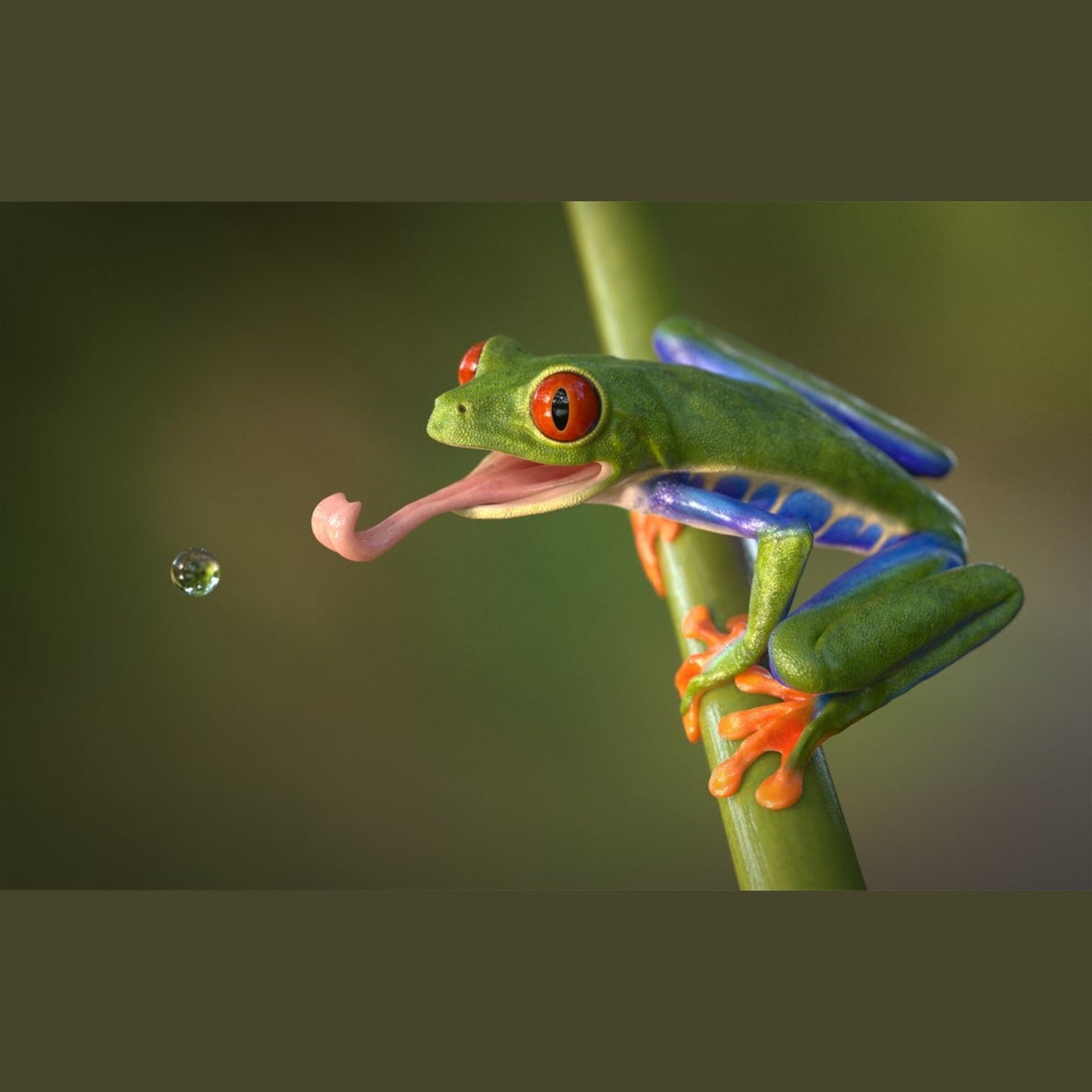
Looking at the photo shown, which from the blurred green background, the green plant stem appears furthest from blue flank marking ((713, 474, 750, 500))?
the blurred green background

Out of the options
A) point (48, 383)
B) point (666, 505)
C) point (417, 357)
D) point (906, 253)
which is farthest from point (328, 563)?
point (906, 253)

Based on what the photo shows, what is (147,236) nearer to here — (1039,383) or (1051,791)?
(1039,383)

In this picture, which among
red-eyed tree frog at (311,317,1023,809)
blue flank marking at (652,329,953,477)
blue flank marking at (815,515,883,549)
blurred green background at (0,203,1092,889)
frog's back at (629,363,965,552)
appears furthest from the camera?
blurred green background at (0,203,1092,889)

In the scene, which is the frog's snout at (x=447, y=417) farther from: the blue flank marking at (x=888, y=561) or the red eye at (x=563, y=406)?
the blue flank marking at (x=888, y=561)

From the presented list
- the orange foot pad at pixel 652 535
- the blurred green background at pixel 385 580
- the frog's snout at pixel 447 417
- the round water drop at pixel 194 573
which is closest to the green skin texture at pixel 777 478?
the frog's snout at pixel 447 417

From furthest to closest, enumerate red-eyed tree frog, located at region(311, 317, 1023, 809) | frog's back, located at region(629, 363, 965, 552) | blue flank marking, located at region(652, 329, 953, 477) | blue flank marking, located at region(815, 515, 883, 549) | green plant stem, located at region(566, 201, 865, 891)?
blue flank marking, located at region(652, 329, 953, 477)
blue flank marking, located at region(815, 515, 883, 549)
frog's back, located at region(629, 363, 965, 552)
red-eyed tree frog, located at region(311, 317, 1023, 809)
green plant stem, located at region(566, 201, 865, 891)

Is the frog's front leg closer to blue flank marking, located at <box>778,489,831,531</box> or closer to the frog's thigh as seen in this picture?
the frog's thigh

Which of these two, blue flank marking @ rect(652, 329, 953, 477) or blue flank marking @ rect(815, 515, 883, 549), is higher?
blue flank marking @ rect(652, 329, 953, 477)

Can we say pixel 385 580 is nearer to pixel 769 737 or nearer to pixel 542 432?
pixel 542 432
